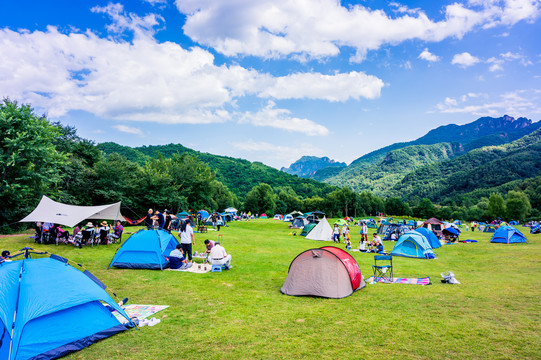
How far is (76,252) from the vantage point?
1502 cm

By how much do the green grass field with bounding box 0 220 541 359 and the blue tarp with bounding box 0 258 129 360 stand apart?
1.22 feet

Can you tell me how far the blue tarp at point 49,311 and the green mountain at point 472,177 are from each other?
135m

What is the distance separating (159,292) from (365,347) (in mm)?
6332

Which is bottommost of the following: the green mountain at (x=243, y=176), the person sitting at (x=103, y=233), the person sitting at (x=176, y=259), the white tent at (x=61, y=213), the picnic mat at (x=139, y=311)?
the picnic mat at (x=139, y=311)

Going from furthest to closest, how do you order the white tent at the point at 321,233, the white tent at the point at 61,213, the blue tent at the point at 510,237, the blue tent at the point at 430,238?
the white tent at the point at 321,233
the blue tent at the point at 510,237
the blue tent at the point at 430,238
the white tent at the point at 61,213

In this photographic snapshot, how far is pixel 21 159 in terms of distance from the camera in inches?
810

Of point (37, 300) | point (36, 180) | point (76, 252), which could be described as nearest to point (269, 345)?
point (37, 300)

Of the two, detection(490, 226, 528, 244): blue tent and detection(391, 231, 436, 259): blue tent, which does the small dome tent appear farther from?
detection(391, 231, 436, 259): blue tent

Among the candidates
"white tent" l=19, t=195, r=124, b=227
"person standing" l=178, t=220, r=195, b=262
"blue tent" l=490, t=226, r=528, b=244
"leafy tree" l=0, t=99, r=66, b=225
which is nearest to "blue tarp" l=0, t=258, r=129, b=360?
"person standing" l=178, t=220, r=195, b=262

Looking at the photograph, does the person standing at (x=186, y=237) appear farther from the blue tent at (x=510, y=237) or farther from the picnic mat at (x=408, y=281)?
the blue tent at (x=510, y=237)

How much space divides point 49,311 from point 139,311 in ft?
7.47

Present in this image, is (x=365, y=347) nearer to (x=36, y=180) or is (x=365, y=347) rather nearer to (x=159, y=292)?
(x=159, y=292)

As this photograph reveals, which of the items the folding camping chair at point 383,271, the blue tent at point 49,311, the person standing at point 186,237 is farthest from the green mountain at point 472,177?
the blue tent at point 49,311

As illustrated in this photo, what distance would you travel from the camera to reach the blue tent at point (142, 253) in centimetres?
1216
